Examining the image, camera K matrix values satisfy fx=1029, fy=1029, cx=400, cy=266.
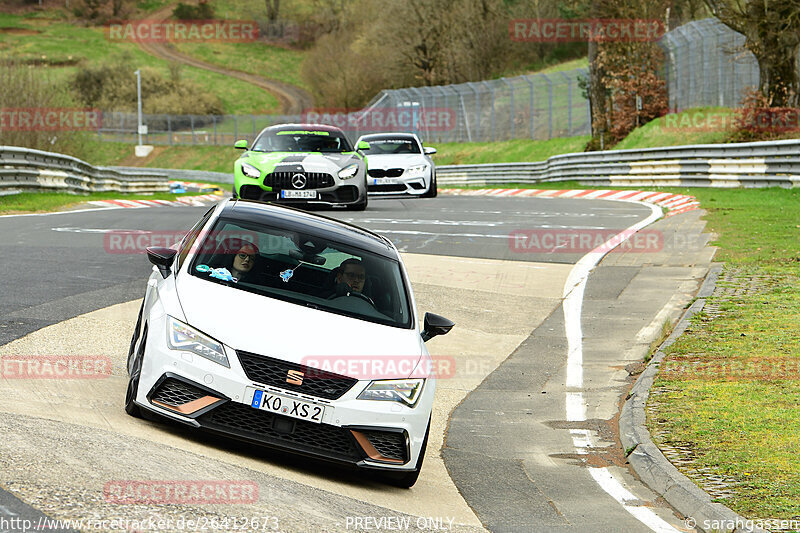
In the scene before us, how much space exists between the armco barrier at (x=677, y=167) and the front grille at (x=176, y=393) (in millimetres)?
21331

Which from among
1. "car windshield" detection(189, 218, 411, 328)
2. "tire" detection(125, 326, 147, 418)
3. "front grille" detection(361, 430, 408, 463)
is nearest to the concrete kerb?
"front grille" detection(361, 430, 408, 463)

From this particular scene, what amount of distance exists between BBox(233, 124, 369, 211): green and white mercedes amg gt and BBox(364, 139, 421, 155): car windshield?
7.61 m

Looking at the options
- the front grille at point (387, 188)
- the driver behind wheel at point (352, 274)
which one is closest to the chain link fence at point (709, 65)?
the front grille at point (387, 188)

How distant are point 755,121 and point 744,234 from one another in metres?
13.2

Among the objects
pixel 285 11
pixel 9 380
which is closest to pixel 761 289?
pixel 9 380

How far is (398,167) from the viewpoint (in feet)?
87.5

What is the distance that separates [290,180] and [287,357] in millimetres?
12122

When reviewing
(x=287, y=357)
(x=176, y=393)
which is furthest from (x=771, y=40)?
(x=176, y=393)

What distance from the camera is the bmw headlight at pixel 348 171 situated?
61.5 feet

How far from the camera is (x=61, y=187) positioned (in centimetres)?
2875

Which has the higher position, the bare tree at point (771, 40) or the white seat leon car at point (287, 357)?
the bare tree at point (771, 40)

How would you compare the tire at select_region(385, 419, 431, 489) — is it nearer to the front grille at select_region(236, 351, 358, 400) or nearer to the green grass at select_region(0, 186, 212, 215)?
the front grille at select_region(236, 351, 358, 400)

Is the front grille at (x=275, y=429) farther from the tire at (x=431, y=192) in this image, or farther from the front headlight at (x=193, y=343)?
the tire at (x=431, y=192)

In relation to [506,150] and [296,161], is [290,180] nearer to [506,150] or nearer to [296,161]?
[296,161]
